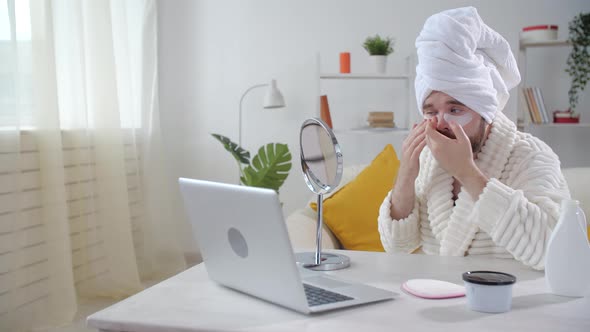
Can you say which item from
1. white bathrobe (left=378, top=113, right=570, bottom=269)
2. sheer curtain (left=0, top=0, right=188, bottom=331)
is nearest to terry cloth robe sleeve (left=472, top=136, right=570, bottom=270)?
white bathrobe (left=378, top=113, right=570, bottom=269)

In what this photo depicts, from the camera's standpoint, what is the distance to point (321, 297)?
3.21 ft

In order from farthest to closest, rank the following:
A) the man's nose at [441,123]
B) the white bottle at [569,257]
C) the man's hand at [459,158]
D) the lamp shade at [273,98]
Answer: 1. the lamp shade at [273,98]
2. the man's nose at [441,123]
3. the man's hand at [459,158]
4. the white bottle at [569,257]

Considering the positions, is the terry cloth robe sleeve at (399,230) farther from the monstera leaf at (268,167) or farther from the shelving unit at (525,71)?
the shelving unit at (525,71)

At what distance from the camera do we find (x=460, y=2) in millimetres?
3867

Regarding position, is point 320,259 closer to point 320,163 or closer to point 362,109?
point 320,163

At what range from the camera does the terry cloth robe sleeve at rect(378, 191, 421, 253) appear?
159 cm

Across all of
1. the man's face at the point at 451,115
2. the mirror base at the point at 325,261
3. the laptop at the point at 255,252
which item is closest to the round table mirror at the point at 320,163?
the mirror base at the point at 325,261

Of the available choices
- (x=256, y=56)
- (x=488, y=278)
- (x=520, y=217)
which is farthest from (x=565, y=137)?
(x=488, y=278)

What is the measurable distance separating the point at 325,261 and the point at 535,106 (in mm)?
2725

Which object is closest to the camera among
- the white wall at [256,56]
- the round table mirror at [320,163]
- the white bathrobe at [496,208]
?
the round table mirror at [320,163]

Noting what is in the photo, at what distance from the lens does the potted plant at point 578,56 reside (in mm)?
3465

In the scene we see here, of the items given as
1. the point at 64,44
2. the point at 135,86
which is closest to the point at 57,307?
the point at 64,44

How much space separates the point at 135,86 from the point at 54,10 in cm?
87

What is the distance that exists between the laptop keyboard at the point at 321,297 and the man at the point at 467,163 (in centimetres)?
49
